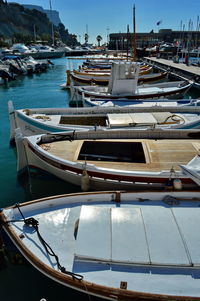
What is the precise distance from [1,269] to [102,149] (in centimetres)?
780

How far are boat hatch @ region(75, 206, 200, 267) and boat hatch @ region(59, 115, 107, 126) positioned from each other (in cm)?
1082

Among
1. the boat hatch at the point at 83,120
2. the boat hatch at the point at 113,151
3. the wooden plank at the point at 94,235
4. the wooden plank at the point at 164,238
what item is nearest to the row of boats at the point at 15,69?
the boat hatch at the point at 83,120

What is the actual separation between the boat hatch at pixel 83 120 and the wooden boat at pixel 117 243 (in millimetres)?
9938

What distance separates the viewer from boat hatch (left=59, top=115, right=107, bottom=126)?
17438mm

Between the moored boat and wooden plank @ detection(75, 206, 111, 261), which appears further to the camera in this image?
the moored boat

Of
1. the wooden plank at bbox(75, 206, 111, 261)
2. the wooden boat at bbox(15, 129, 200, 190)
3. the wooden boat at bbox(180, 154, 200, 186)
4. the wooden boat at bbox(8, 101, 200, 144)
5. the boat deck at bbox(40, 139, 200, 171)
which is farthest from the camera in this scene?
the wooden boat at bbox(8, 101, 200, 144)

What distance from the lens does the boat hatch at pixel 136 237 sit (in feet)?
19.4

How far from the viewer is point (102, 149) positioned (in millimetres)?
13586

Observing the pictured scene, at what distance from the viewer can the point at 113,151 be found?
44.5ft

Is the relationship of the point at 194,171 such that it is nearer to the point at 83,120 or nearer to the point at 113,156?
the point at 113,156

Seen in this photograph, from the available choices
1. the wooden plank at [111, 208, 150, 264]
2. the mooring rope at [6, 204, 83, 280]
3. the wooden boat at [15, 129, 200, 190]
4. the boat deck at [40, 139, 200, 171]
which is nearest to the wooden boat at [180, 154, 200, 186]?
the wooden boat at [15, 129, 200, 190]

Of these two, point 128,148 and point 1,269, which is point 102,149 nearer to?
point 128,148

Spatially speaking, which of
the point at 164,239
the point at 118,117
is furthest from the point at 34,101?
the point at 164,239

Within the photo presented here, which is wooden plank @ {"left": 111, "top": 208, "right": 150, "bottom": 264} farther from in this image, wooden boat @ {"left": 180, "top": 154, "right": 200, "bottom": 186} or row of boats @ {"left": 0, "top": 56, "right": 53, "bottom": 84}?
row of boats @ {"left": 0, "top": 56, "right": 53, "bottom": 84}
